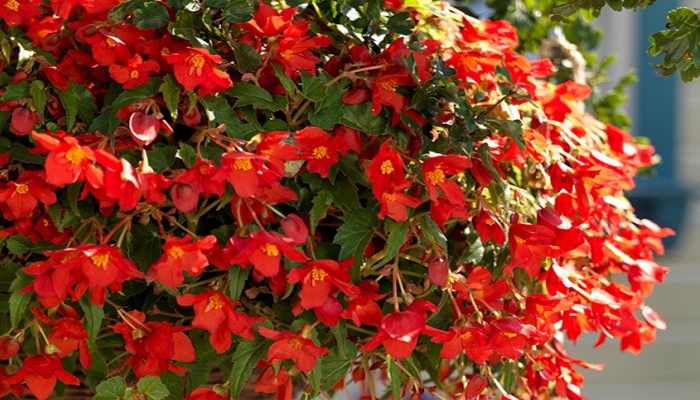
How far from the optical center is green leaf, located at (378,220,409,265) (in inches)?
28.6

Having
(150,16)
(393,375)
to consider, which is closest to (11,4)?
(150,16)

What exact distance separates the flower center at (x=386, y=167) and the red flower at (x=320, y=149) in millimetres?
38

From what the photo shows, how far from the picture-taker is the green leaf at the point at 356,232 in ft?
2.39

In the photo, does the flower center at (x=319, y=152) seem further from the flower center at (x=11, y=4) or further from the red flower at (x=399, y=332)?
the flower center at (x=11, y=4)

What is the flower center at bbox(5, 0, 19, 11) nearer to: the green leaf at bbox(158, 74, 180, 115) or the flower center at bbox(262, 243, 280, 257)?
the green leaf at bbox(158, 74, 180, 115)

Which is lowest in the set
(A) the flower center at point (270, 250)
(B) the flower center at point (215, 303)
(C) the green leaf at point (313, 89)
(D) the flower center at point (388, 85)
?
(B) the flower center at point (215, 303)

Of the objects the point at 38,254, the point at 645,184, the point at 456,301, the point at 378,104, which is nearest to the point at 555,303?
the point at 456,301

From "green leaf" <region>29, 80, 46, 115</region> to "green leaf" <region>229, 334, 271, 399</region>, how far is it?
0.25 metres

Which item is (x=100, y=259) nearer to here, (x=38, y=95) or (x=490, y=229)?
(x=38, y=95)

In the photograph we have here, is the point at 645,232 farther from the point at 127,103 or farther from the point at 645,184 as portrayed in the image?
the point at 645,184

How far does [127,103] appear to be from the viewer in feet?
2.35

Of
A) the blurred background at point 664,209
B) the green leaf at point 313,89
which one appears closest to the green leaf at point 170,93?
the green leaf at point 313,89

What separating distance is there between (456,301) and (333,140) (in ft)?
0.65

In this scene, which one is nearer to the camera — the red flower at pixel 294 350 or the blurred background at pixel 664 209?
the red flower at pixel 294 350
